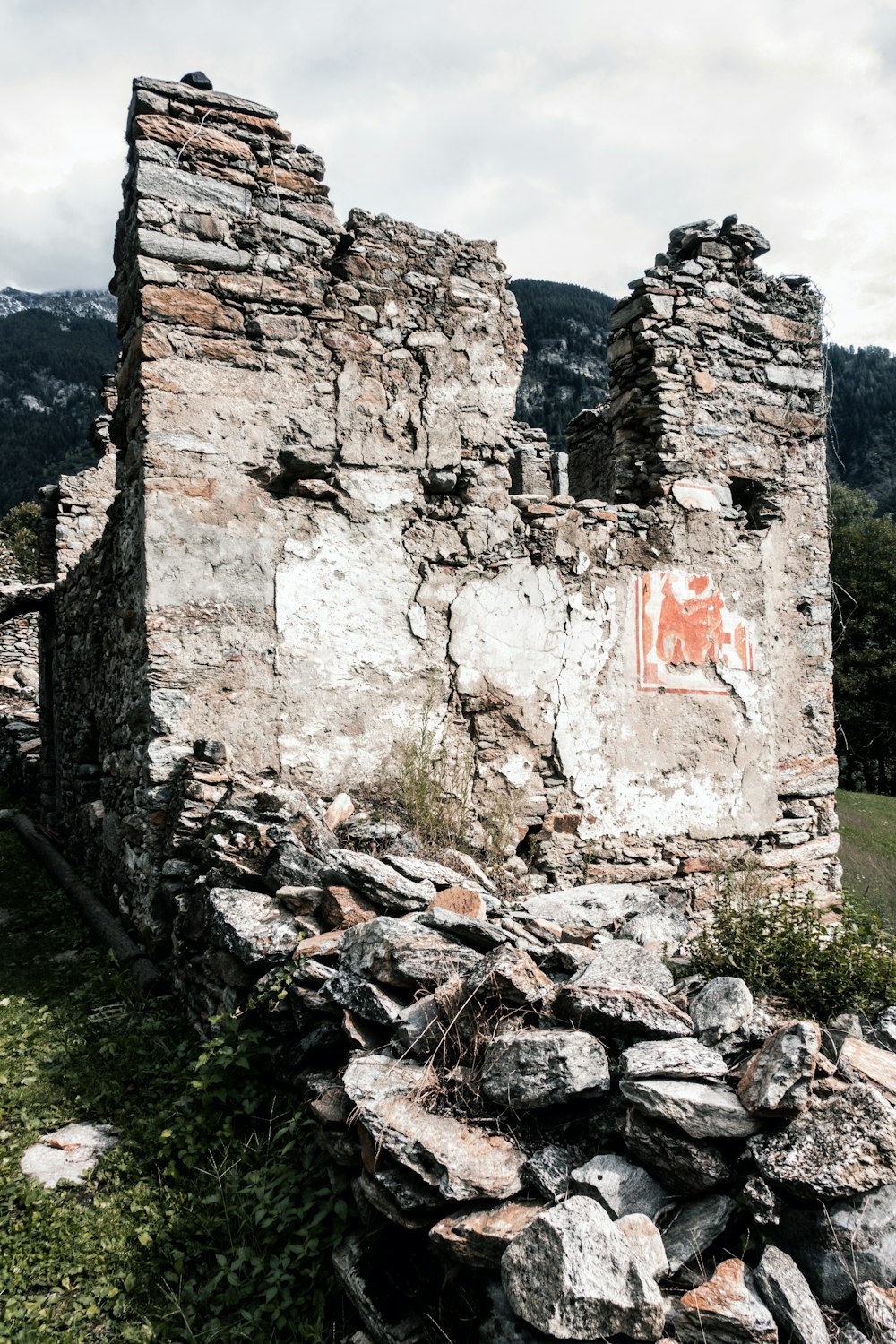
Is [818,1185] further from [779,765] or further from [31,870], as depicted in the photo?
[31,870]

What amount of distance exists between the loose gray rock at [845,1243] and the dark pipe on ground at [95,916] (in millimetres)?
3026

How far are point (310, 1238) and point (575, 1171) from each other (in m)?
0.82

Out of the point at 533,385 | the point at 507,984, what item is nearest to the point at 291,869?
the point at 507,984

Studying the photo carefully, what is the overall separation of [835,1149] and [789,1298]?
30 centimetres

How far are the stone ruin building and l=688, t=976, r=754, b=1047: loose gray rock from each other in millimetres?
16

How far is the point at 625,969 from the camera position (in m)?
2.81

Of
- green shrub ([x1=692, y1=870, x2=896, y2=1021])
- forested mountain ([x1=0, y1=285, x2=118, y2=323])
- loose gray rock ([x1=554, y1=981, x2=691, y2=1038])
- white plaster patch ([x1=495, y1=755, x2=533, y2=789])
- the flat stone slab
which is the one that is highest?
forested mountain ([x1=0, y1=285, x2=118, y2=323])

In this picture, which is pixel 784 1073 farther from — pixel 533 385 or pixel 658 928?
pixel 533 385

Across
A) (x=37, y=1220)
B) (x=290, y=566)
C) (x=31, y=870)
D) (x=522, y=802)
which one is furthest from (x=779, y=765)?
(x=31, y=870)

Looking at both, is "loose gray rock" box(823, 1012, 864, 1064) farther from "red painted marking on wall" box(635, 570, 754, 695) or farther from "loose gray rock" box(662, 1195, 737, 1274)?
"red painted marking on wall" box(635, 570, 754, 695)

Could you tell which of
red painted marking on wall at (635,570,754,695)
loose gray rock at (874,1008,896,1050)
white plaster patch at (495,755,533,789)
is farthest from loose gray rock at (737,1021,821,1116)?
red painted marking on wall at (635,570,754,695)

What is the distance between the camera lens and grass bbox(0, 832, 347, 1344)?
2.29 meters

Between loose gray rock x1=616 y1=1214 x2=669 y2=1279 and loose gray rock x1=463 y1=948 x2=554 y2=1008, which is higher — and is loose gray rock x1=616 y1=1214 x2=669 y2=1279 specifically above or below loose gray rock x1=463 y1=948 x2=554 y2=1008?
below

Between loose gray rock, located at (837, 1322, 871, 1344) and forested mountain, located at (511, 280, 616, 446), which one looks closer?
loose gray rock, located at (837, 1322, 871, 1344)
